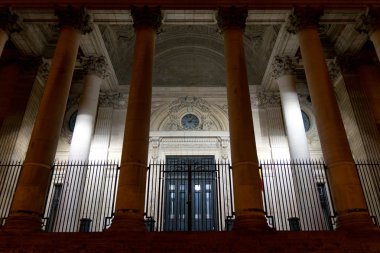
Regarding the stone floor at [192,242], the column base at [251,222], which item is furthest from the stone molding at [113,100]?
the column base at [251,222]

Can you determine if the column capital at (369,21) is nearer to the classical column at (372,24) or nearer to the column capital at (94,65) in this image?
the classical column at (372,24)

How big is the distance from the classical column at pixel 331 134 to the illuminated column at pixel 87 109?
944cm

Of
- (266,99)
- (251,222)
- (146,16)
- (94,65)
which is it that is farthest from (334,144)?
(94,65)

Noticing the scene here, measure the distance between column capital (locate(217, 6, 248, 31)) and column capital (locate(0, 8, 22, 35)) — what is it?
8192 millimetres

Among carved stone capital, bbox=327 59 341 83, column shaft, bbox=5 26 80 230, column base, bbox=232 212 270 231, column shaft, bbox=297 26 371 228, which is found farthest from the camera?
carved stone capital, bbox=327 59 341 83

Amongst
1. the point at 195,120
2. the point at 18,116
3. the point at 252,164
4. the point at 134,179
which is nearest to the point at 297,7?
the point at 252,164

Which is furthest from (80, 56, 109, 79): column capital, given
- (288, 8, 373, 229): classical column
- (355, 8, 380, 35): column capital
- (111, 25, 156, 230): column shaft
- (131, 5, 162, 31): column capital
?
(355, 8, 380, 35): column capital

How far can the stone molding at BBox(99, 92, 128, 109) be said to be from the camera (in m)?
17.2

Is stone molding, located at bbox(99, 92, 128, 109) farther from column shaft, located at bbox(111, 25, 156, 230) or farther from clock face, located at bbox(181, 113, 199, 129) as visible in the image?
column shaft, located at bbox(111, 25, 156, 230)

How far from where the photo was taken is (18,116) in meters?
13.8

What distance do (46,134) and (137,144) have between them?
2961mm

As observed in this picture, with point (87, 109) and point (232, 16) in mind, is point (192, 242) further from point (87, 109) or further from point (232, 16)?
point (87, 109)

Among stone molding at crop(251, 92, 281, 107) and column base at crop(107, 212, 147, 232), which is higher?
stone molding at crop(251, 92, 281, 107)

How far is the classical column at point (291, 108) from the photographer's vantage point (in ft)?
44.8
